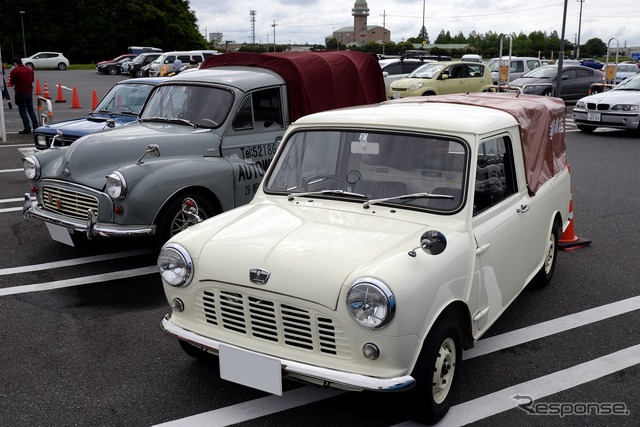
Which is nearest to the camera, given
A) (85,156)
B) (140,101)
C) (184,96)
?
(85,156)

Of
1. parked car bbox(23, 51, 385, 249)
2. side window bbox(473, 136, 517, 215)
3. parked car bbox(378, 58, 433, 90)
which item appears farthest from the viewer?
parked car bbox(378, 58, 433, 90)

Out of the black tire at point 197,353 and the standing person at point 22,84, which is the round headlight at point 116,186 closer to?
the black tire at point 197,353

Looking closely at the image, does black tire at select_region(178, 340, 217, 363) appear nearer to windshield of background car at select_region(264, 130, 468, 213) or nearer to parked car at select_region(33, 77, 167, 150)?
windshield of background car at select_region(264, 130, 468, 213)

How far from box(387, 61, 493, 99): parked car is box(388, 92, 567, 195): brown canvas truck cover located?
13.5 m

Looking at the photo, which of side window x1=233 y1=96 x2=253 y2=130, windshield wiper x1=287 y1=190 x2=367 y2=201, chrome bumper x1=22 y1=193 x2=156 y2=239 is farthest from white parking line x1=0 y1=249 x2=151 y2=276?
windshield wiper x1=287 y1=190 x2=367 y2=201

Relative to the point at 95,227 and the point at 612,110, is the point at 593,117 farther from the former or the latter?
the point at 95,227

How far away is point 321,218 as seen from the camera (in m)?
3.99

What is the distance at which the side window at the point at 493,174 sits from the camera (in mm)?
4108

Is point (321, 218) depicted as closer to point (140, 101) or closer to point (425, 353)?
point (425, 353)

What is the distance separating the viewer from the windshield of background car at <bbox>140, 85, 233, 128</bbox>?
284 inches

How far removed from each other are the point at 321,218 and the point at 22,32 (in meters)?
70.1

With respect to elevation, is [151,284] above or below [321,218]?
below

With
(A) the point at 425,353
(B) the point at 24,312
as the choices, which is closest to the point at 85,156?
(B) the point at 24,312

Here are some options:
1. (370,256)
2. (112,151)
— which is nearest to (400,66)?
(112,151)
